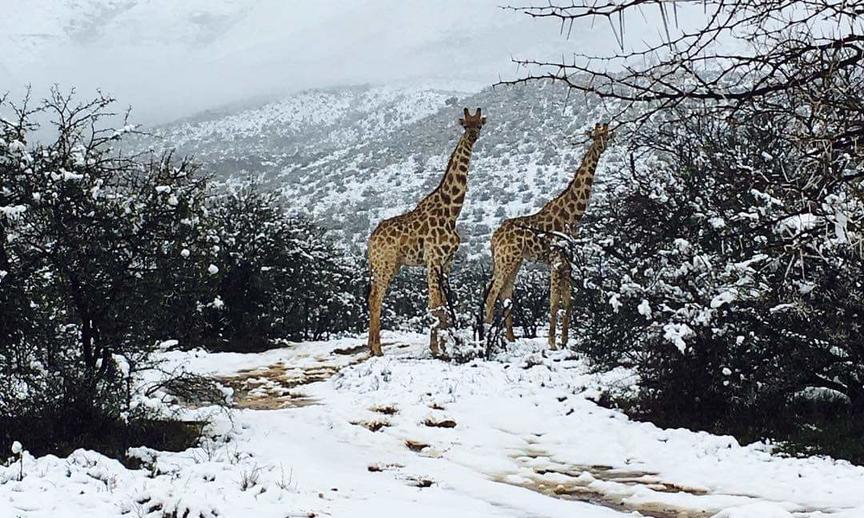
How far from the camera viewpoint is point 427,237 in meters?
13.6

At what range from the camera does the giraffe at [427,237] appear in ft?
44.3

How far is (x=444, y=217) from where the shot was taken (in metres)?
13.6

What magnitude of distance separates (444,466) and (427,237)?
6.80 meters

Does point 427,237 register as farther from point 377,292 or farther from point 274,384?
point 274,384

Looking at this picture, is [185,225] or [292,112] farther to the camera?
[292,112]

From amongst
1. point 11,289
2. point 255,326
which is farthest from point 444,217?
point 11,289

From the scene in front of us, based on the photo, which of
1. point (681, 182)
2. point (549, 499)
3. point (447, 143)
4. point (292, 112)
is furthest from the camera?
point (292, 112)

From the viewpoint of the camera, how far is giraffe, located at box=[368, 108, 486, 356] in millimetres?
13508

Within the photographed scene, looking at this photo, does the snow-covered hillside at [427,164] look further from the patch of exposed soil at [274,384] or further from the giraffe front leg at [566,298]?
the patch of exposed soil at [274,384]

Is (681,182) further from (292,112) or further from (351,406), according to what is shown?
(292,112)

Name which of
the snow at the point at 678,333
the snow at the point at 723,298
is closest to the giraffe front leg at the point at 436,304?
the snow at the point at 678,333

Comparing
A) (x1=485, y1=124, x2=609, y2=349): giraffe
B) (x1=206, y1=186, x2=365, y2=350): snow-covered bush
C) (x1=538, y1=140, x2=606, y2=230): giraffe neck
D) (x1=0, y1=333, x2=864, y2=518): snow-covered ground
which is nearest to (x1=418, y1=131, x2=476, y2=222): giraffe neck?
(x1=485, y1=124, x2=609, y2=349): giraffe

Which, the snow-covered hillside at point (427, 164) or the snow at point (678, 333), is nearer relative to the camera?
the snow at point (678, 333)

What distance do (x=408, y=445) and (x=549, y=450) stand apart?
4.82 ft
